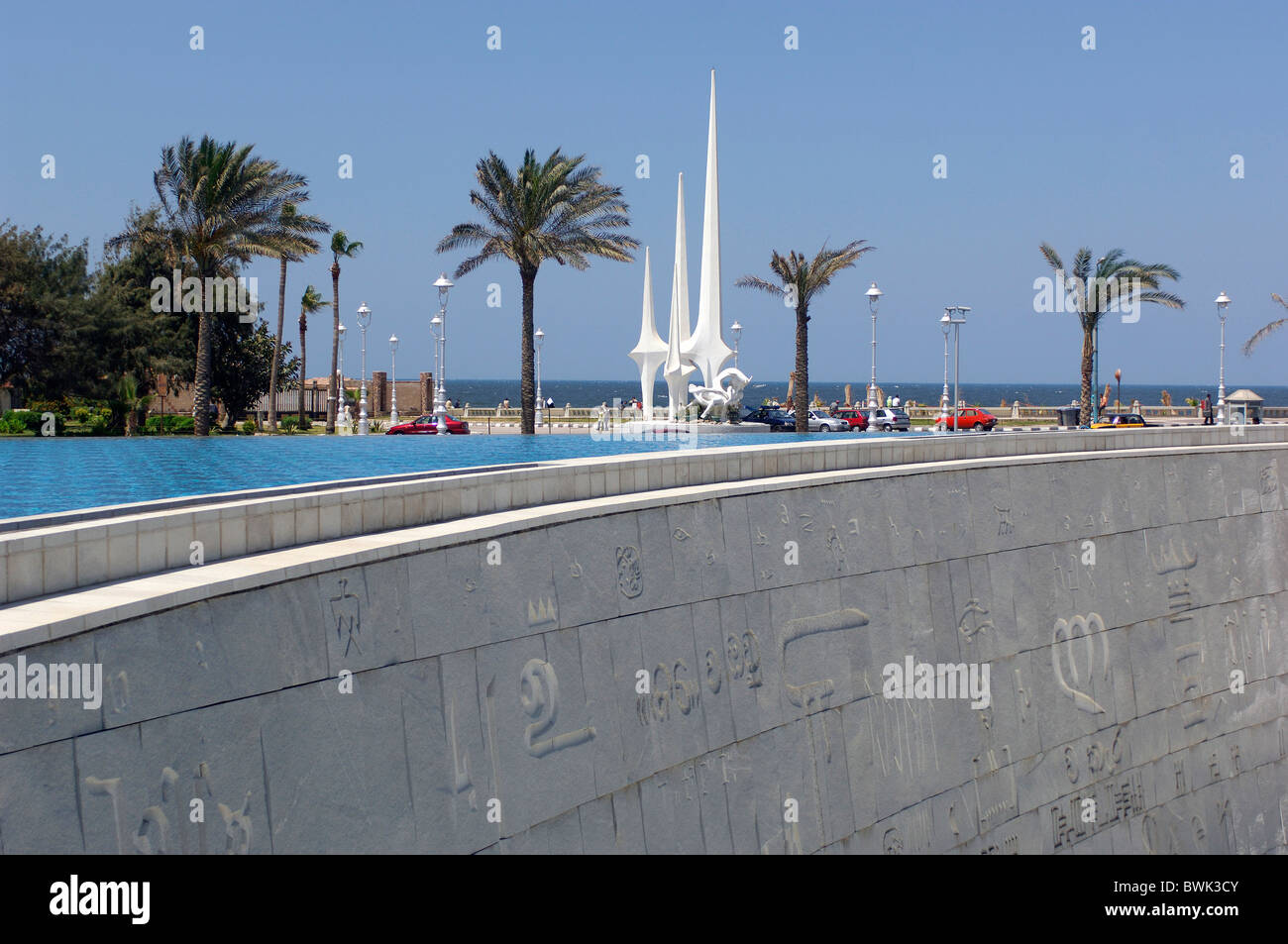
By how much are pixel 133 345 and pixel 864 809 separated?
33462 millimetres

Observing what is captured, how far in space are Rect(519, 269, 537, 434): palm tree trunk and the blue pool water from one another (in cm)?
558

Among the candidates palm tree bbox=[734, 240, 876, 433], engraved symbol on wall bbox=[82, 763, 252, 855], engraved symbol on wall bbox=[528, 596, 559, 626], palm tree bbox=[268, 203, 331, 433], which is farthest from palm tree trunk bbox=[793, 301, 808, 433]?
engraved symbol on wall bbox=[82, 763, 252, 855]

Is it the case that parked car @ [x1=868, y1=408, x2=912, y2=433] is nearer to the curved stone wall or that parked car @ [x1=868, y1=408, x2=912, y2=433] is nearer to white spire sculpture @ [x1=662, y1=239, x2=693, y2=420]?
white spire sculpture @ [x1=662, y1=239, x2=693, y2=420]

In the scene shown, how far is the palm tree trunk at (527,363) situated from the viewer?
119ft

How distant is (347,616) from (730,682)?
4.81 meters

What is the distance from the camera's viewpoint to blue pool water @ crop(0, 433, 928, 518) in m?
14.5

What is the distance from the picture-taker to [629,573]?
11078 mm

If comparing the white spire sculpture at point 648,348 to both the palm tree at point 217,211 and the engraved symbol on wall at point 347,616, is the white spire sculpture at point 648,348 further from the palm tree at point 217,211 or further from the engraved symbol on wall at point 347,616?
the engraved symbol on wall at point 347,616

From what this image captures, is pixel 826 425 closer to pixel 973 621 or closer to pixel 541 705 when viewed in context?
pixel 973 621

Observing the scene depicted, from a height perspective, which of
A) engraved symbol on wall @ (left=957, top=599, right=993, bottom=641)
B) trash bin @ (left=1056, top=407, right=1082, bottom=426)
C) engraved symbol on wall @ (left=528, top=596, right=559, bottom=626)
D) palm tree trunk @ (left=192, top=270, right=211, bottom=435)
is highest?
palm tree trunk @ (left=192, top=270, right=211, bottom=435)

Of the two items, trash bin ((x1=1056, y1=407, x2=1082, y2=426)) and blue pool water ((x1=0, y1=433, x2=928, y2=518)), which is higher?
trash bin ((x1=1056, y1=407, x2=1082, y2=426))

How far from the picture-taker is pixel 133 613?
22.4ft
